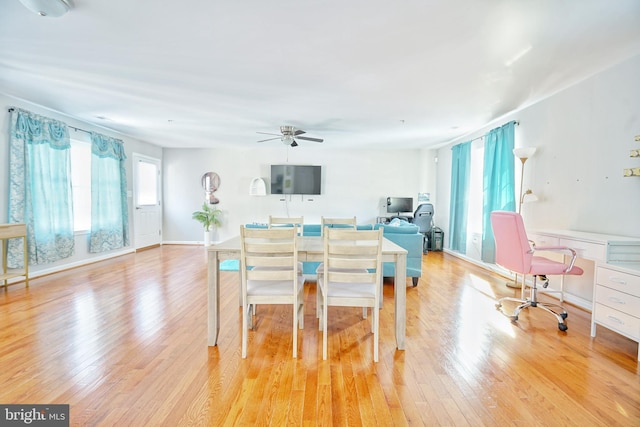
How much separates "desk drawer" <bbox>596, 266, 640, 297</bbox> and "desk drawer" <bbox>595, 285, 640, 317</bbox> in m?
0.03

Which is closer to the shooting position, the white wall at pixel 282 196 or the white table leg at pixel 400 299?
the white table leg at pixel 400 299

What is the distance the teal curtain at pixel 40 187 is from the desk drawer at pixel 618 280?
6479 mm

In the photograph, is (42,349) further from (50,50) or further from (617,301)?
(617,301)

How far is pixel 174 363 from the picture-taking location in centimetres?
214

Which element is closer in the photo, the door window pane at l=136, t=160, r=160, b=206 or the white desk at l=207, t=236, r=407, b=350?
the white desk at l=207, t=236, r=407, b=350

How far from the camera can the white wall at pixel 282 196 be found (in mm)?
7672

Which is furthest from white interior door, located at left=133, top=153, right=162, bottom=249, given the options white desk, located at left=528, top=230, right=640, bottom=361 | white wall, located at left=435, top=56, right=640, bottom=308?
white desk, located at left=528, top=230, right=640, bottom=361

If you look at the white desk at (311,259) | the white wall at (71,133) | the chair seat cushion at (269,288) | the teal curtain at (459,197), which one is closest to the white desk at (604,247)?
the white desk at (311,259)

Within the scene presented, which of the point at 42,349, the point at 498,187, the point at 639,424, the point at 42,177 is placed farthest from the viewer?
the point at 498,187

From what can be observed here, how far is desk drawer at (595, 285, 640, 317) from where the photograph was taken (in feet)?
7.41

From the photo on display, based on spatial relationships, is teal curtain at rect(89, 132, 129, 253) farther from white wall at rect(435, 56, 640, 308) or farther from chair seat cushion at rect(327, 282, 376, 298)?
white wall at rect(435, 56, 640, 308)

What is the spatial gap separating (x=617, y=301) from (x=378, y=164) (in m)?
5.82

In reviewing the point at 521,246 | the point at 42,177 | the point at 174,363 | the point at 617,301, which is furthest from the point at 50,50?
the point at 617,301

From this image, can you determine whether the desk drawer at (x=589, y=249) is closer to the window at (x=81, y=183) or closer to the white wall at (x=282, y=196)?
the white wall at (x=282, y=196)
